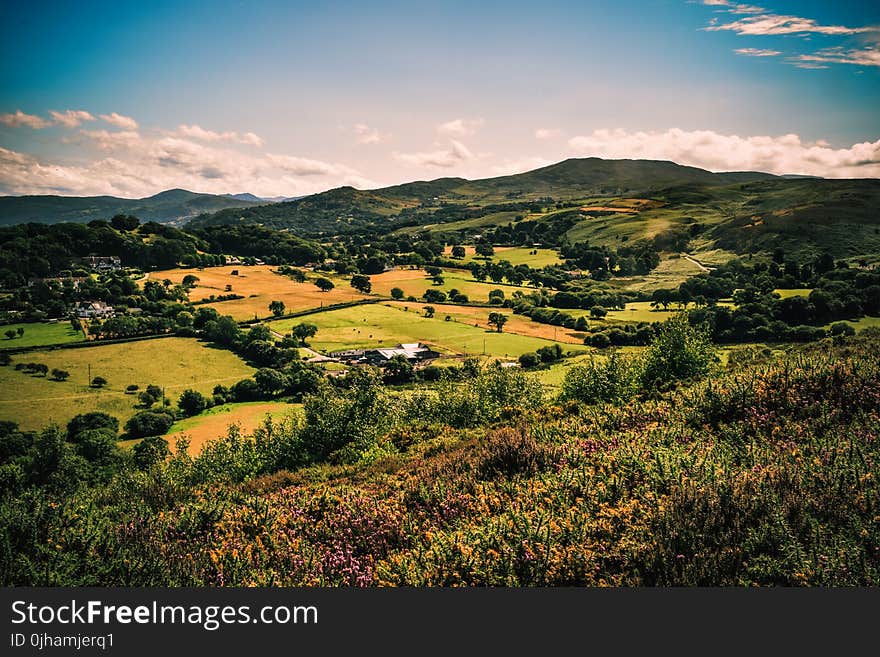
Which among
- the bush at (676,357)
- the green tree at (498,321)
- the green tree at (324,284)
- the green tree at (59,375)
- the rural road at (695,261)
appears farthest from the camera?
the rural road at (695,261)

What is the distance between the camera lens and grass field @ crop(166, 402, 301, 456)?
44.0 metres

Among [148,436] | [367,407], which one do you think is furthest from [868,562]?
[148,436]

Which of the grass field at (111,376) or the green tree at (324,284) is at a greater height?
the green tree at (324,284)

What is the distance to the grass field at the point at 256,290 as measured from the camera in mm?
85750

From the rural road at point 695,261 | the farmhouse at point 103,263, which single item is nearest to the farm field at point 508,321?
the rural road at point 695,261

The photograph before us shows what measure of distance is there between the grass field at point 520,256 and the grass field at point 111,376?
8839cm

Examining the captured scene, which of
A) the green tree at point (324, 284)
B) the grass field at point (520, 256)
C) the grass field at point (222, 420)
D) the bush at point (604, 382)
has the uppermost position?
the grass field at point (520, 256)

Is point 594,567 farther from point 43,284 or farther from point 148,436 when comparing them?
point 43,284

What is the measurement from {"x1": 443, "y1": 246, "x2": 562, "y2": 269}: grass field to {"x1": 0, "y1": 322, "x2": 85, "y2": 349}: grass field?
9652 cm

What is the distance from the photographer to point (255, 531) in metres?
9.06

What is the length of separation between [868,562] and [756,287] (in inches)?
3575

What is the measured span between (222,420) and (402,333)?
3262 cm

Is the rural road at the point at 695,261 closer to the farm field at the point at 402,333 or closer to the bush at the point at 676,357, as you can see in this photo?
the farm field at the point at 402,333

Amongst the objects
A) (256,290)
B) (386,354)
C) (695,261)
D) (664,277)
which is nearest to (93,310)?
(256,290)
